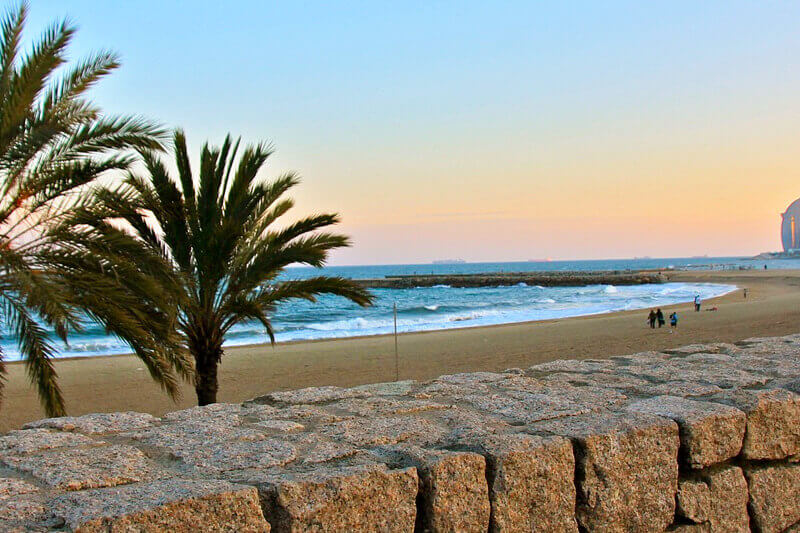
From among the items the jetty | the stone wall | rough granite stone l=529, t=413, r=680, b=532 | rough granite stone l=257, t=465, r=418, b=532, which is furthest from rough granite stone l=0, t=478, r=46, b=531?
the jetty

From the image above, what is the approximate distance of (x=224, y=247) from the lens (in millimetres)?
8930

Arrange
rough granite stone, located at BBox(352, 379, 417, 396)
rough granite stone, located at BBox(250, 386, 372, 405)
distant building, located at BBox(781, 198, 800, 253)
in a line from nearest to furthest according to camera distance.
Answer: rough granite stone, located at BBox(250, 386, 372, 405) < rough granite stone, located at BBox(352, 379, 417, 396) < distant building, located at BBox(781, 198, 800, 253)

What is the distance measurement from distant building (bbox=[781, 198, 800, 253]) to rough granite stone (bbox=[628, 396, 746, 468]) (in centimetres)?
16737

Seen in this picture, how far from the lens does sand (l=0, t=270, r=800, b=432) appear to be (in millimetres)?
13398

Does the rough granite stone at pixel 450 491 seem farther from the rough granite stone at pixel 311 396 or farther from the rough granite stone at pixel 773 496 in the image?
the rough granite stone at pixel 773 496

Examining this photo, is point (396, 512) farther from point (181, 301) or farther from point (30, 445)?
point (181, 301)

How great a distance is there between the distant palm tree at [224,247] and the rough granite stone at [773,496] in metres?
6.44

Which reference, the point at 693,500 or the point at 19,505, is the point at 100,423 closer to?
the point at 19,505

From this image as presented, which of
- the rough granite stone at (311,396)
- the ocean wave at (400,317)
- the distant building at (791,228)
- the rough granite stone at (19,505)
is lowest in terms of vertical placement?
the ocean wave at (400,317)

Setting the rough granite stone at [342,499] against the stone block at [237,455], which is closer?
the rough granite stone at [342,499]

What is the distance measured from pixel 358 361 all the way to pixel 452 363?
2580 millimetres

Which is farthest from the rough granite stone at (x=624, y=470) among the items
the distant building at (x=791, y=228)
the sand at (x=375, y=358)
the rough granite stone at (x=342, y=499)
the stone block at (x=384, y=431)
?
the distant building at (x=791, y=228)

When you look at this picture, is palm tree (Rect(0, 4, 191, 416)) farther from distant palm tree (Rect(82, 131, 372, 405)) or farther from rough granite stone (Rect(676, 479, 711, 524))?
rough granite stone (Rect(676, 479, 711, 524))

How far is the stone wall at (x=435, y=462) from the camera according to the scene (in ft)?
6.24
